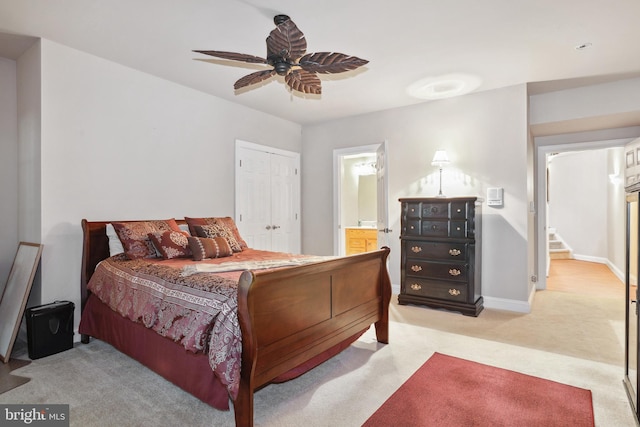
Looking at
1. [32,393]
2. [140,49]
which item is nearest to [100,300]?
[32,393]

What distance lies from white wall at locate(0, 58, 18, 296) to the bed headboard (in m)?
0.93

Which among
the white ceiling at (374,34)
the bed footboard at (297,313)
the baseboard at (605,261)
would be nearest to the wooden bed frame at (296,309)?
the bed footboard at (297,313)

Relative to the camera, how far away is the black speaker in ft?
8.79

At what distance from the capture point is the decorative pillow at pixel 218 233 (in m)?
3.56

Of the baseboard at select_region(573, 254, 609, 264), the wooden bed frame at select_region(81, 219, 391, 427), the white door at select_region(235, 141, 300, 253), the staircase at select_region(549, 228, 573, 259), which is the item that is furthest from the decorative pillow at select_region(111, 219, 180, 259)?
the baseboard at select_region(573, 254, 609, 264)

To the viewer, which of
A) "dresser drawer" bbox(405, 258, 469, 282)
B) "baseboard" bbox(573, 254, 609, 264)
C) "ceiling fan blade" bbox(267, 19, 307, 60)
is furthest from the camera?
"baseboard" bbox(573, 254, 609, 264)

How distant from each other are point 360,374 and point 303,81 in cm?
226

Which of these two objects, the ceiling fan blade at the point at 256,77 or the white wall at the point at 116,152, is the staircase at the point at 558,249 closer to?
the white wall at the point at 116,152

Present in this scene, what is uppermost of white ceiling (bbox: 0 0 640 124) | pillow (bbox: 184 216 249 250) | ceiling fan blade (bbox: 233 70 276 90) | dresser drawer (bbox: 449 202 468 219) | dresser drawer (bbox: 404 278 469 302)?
white ceiling (bbox: 0 0 640 124)

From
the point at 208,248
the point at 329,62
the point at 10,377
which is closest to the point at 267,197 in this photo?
the point at 208,248

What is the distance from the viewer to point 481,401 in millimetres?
2082

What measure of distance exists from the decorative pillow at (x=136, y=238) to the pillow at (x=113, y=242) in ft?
0.21

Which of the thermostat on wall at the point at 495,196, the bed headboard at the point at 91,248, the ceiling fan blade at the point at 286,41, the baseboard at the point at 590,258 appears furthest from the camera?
the baseboard at the point at 590,258

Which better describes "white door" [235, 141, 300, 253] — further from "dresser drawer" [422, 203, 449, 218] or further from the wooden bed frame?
"dresser drawer" [422, 203, 449, 218]
